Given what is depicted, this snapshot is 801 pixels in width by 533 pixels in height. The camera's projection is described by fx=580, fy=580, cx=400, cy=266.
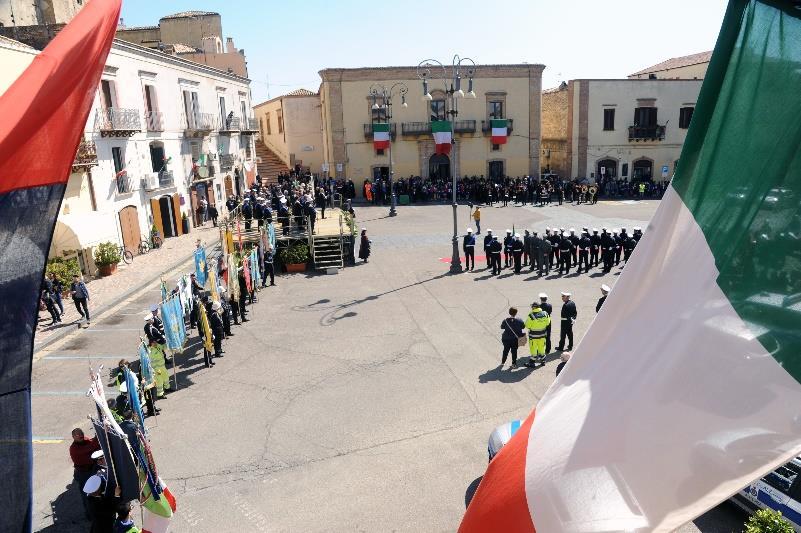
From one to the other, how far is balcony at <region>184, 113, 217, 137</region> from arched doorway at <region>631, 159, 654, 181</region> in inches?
1148

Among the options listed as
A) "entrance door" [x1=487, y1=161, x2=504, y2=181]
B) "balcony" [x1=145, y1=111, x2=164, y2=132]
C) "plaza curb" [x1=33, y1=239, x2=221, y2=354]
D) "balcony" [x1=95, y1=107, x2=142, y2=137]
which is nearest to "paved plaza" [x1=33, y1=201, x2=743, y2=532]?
"plaza curb" [x1=33, y1=239, x2=221, y2=354]

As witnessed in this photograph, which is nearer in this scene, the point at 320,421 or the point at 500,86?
the point at 320,421

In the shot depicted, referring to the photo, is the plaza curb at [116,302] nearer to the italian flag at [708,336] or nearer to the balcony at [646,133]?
the italian flag at [708,336]

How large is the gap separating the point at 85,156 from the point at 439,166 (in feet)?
86.1

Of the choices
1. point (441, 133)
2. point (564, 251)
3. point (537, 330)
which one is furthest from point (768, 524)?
point (441, 133)

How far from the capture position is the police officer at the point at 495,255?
20000mm

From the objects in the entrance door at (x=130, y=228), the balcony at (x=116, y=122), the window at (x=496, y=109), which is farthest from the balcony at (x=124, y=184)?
the window at (x=496, y=109)

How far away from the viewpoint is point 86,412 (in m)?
11.1

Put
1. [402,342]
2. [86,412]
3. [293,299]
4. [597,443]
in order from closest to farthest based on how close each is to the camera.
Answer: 1. [597,443]
2. [86,412]
3. [402,342]
4. [293,299]

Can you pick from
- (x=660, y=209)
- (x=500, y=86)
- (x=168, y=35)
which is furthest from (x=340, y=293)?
(x=168, y=35)

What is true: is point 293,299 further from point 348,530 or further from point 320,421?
point 348,530

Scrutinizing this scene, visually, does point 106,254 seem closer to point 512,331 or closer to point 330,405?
point 330,405

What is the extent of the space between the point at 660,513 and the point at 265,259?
17888mm

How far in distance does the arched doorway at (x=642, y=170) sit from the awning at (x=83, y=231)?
113ft
